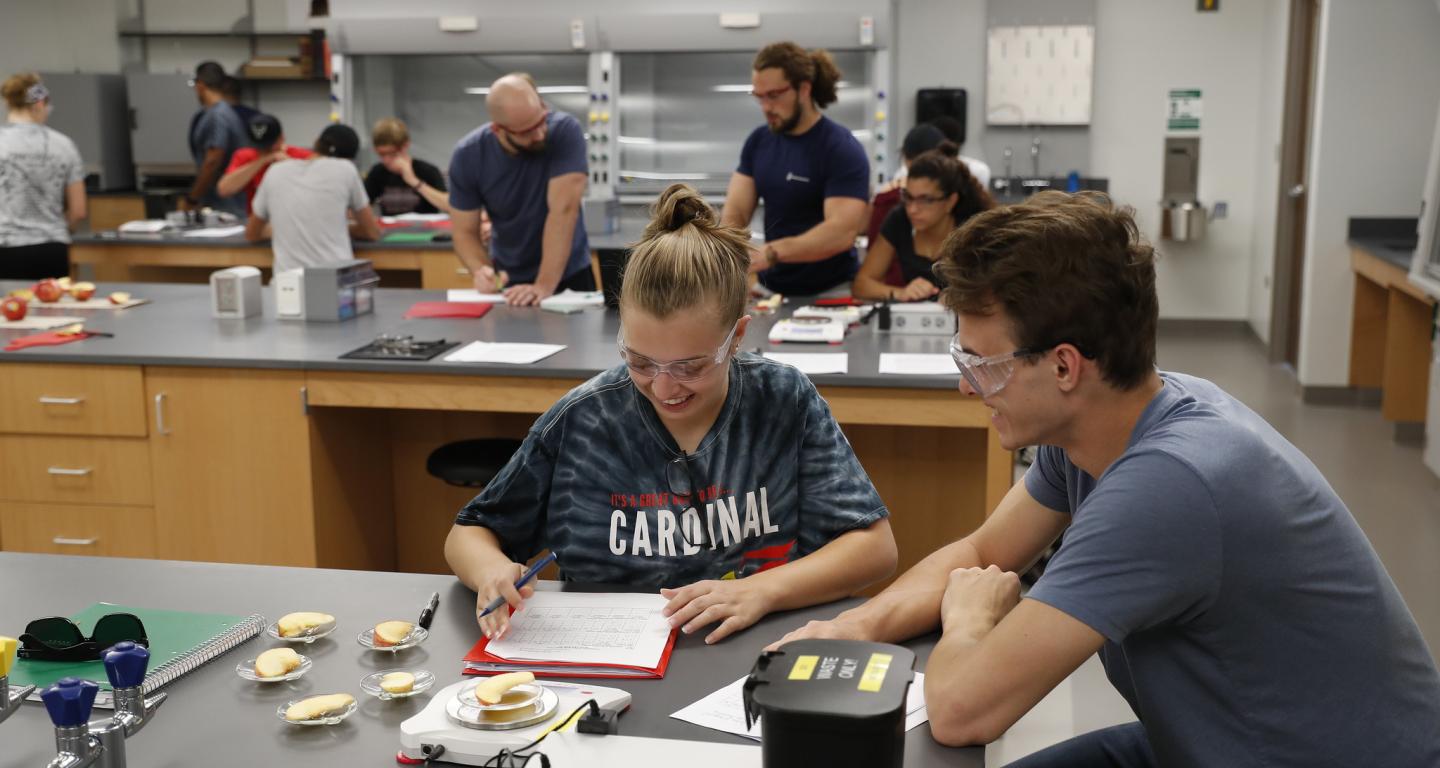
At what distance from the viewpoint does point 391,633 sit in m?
1.63

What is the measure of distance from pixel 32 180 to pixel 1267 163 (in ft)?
23.1

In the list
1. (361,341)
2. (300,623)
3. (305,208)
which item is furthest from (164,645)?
(305,208)

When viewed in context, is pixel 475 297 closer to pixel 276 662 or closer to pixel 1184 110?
pixel 276 662

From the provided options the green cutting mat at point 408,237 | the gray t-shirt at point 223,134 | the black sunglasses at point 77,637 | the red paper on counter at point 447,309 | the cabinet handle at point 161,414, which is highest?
the gray t-shirt at point 223,134

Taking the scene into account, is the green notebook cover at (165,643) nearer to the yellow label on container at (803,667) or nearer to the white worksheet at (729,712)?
the white worksheet at (729,712)

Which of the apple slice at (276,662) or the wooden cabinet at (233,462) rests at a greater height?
the apple slice at (276,662)

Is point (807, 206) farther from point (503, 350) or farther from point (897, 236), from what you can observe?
point (503, 350)

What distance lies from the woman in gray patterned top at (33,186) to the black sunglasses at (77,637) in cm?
510

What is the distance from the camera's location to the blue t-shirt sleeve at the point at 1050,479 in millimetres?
1787

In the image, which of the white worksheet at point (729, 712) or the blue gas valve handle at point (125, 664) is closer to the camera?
the blue gas valve handle at point (125, 664)

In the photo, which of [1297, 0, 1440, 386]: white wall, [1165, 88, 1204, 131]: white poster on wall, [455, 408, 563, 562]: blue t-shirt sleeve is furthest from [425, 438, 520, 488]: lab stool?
[1165, 88, 1204, 131]: white poster on wall


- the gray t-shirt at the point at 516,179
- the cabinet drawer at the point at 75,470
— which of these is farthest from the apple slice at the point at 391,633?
the gray t-shirt at the point at 516,179

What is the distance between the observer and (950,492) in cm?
361

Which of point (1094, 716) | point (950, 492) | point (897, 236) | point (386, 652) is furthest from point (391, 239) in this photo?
point (386, 652)
